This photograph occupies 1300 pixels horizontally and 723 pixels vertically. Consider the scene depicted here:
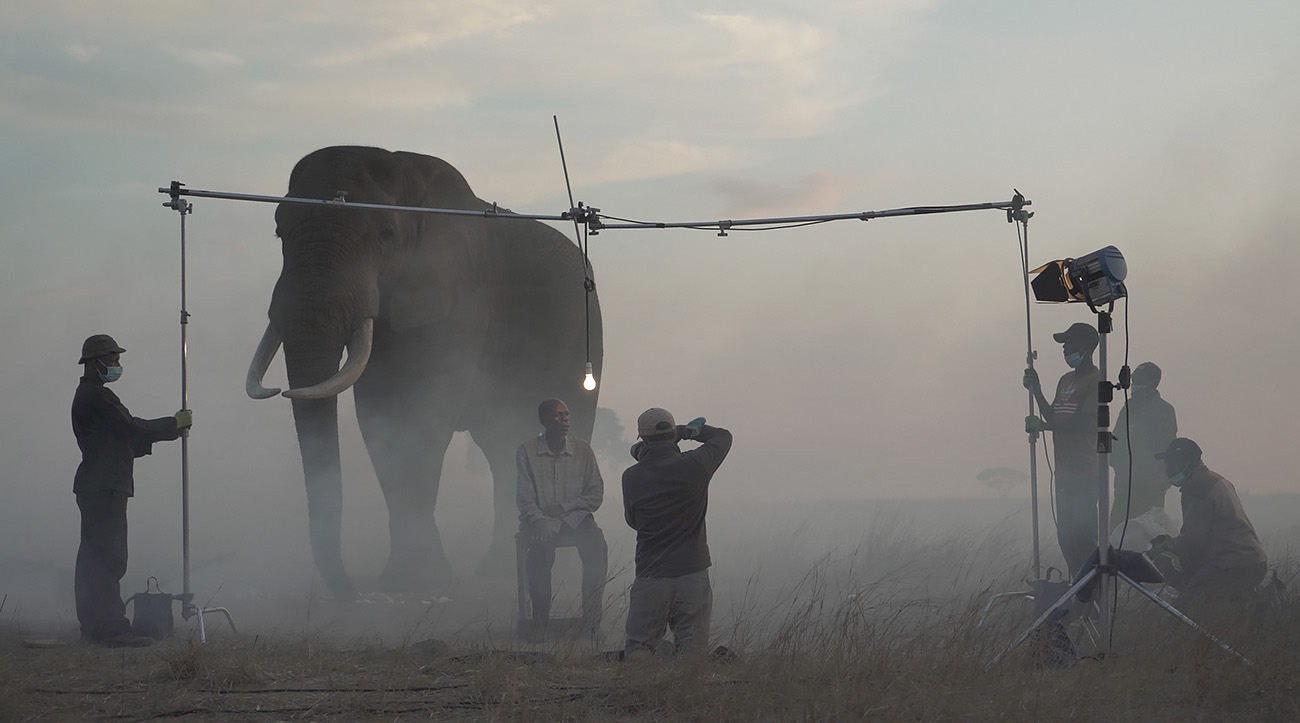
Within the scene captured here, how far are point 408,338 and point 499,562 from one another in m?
2.41

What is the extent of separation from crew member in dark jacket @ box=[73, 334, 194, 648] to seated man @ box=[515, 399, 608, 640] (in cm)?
229

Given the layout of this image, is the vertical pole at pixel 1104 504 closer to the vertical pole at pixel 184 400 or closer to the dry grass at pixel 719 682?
the dry grass at pixel 719 682

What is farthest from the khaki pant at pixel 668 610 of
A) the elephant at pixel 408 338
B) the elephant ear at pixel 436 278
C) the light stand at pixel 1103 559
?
the elephant ear at pixel 436 278

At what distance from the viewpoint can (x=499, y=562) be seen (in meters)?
13.0

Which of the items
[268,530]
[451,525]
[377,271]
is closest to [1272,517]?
[451,525]

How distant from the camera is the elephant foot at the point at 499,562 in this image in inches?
509

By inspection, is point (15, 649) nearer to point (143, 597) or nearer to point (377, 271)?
point (143, 597)

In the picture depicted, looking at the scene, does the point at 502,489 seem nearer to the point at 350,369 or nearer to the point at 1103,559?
the point at 350,369

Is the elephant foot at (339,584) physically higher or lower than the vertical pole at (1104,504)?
lower

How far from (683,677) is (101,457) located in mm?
4742

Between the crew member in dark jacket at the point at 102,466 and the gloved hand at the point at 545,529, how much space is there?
2.38 meters

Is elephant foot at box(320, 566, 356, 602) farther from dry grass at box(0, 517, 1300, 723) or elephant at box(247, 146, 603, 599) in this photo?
dry grass at box(0, 517, 1300, 723)

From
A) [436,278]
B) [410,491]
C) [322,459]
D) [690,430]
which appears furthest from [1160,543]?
[436,278]

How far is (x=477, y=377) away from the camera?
44.9 ft
